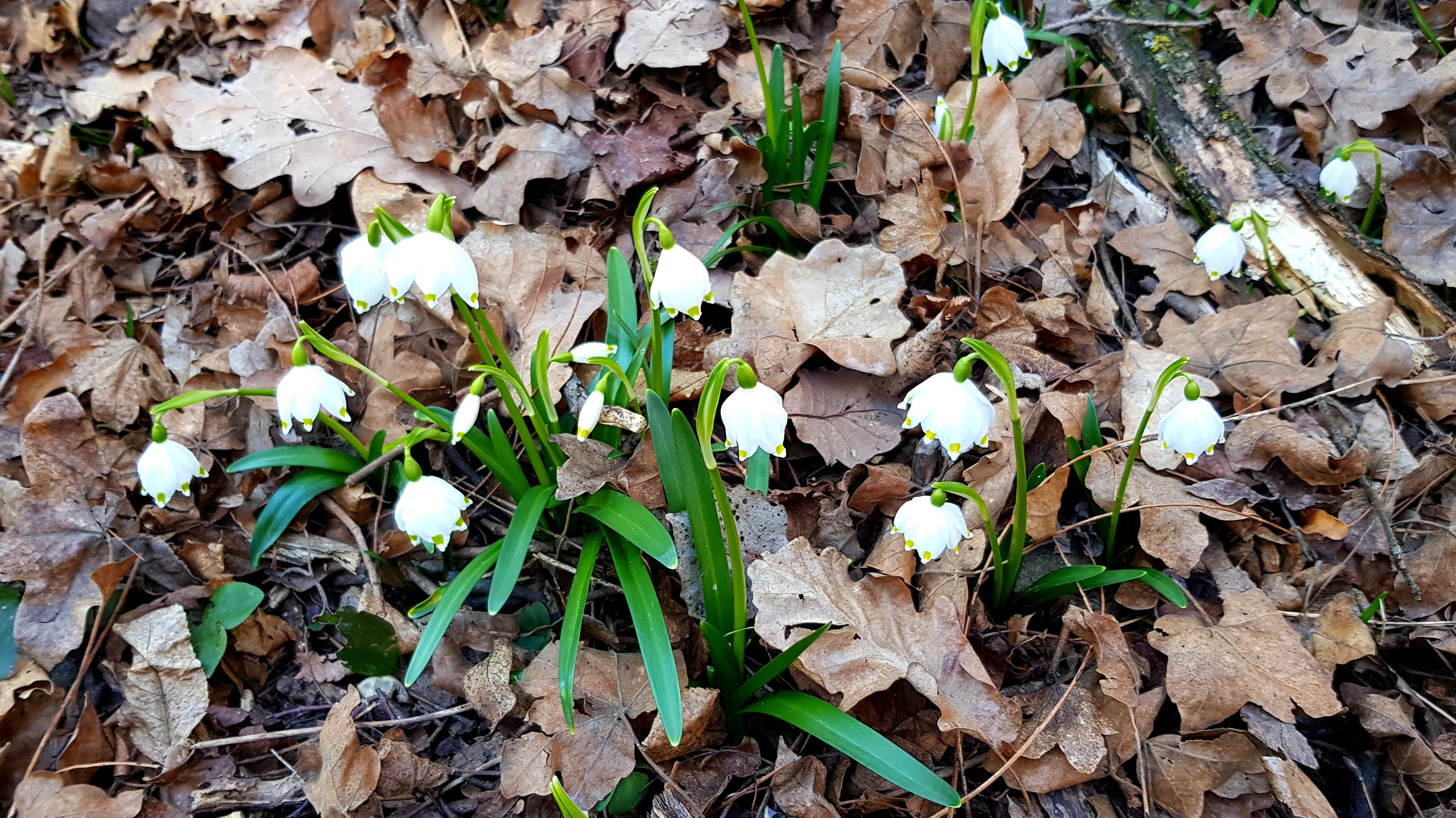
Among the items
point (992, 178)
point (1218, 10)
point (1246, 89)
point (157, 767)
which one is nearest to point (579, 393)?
point (157, 767)

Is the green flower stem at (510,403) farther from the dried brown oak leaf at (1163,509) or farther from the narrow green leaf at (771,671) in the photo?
the dried brown oak leaf at (1163,509)

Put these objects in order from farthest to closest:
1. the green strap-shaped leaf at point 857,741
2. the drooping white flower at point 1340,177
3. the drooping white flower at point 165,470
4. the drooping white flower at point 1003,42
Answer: the drooping white flower at point 1003,42
the drooping white flower at point 1340,177
the drooping white flower at point 165,470
the green strap-shaped leaf at point 857,741

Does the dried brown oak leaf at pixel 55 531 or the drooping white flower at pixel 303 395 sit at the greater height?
the drooping white flower at pixel 303 395

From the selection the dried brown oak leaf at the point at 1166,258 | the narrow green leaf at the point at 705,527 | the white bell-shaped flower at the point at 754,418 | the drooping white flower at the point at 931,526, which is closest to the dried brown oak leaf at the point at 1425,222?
the dried brown oak leaf at the point at 1166,258

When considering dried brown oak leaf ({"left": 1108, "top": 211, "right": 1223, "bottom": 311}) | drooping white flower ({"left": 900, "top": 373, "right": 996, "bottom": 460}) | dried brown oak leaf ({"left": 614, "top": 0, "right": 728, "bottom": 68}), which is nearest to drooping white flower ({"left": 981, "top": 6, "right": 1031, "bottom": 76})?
dried brown oak leaf ({"left": 1108, "top": 211, "right": 1223, "bottom": 311})

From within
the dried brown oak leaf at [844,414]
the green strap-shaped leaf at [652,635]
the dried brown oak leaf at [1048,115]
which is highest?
the dried brown oak leaf at [1048,115]

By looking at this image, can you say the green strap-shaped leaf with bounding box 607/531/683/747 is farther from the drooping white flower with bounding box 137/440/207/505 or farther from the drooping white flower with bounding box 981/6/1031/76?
the drooping white flower with bounding box 981/6/1031/76
